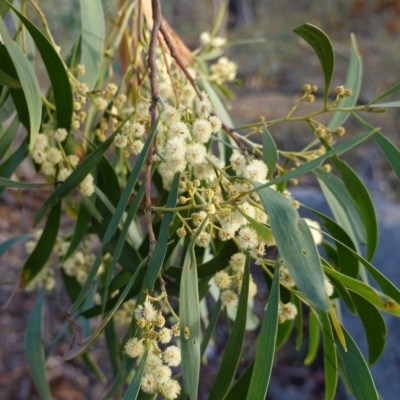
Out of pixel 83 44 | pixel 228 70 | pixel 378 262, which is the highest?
pixel 378 262

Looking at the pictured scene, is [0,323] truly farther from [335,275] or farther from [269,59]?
[269,59]

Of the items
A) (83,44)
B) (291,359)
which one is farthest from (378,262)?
(83,44)

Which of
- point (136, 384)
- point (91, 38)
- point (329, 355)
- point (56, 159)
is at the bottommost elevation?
point (136, 384)

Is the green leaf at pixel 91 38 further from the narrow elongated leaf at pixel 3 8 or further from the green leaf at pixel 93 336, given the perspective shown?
the green leaf at pixel 93 336

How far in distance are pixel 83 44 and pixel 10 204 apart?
8.69 ft

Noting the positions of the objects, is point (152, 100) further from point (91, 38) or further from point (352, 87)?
point (352, 87)

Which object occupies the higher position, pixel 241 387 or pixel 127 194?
pixel 127 194

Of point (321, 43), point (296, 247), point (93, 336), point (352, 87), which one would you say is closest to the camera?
point (296, 247)

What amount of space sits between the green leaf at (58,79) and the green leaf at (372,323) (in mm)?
468

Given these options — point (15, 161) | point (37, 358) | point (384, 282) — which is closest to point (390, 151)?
point (384, 282)

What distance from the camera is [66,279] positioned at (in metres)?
1.08

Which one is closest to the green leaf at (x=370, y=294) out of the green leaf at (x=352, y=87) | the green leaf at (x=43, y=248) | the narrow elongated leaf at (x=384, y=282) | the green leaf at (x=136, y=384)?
the narrow elongated leaf at (x=384, y=282)

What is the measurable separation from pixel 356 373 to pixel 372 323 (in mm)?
109

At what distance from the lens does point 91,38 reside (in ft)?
2.93
